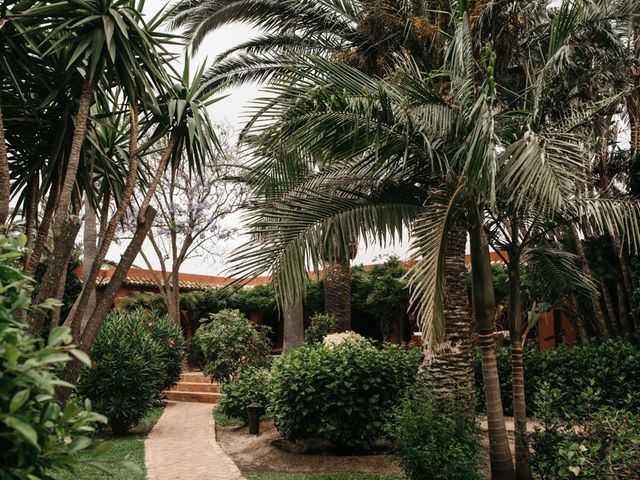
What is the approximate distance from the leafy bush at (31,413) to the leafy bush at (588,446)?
15.4 ft

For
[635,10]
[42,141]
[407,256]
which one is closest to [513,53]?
[635,10]

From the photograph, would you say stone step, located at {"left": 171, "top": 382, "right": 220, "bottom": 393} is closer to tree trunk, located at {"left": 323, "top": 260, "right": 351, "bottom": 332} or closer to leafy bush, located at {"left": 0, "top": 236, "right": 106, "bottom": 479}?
tree trunk, located at {"left": 323, "top": 260, "right": 351, "bottom": 332}

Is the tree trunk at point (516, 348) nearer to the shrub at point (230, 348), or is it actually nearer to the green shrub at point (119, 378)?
the green shrub at point (119, 378)

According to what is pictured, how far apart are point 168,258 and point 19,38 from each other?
17.4 meters

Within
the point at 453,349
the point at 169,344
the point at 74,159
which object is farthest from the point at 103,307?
the point at 169,344

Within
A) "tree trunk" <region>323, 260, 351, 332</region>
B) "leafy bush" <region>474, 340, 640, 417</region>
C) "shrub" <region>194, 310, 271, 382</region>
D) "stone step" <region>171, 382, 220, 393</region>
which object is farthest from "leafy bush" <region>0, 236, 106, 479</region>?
"stone step" <region>171, 382, 220, 393</region>

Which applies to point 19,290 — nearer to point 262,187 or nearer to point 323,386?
point 262,187

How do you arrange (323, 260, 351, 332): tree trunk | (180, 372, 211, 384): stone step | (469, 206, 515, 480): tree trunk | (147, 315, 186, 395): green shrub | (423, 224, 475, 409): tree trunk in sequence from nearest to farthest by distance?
(469, 206, 515, 480): tree trunk < (423, 224, 475, 409): tree trunk < (147, 315, 186, 395): green shrub < (323, 260, 351, 332): tree trunk < (180, 372, 211, 384): stone step

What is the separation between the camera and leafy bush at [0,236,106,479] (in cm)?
170

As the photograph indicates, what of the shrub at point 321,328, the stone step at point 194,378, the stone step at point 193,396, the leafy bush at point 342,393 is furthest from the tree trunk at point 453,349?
the stone step at point 194,378

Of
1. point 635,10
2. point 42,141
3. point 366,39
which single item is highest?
point 366,39

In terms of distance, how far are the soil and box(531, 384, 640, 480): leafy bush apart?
5.45ft

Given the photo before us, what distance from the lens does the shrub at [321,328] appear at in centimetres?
1588

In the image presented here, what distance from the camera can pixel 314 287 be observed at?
2162 cm
